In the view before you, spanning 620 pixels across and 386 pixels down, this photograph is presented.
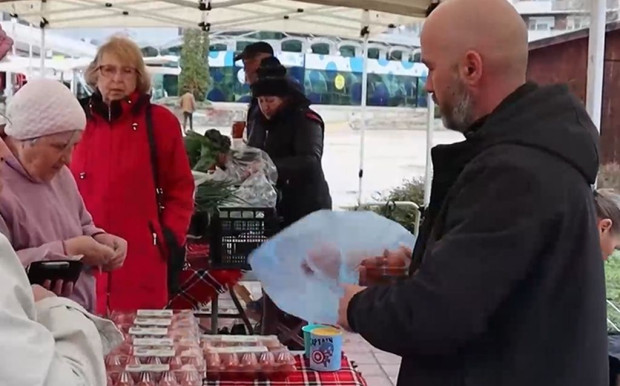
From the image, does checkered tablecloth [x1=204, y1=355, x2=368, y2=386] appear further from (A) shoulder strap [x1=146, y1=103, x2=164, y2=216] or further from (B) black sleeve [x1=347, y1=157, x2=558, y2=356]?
(A) shoulder strap [x1=146, y1=103, x2=164, y2=216]

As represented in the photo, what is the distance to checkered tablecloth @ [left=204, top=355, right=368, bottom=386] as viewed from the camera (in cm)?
188

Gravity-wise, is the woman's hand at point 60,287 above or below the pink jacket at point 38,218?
below

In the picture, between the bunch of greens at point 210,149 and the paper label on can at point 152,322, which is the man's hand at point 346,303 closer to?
the paper label on can at point 152,322

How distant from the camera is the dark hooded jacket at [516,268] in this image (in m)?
1.26

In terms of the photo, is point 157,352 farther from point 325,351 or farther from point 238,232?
point 238,232

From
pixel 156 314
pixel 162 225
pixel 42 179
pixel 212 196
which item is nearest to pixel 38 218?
pixel 42 179

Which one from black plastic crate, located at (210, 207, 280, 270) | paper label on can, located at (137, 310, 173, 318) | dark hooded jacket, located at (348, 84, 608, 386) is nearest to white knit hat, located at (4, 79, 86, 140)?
paper label on can, located at (137, 310, 173, 318)

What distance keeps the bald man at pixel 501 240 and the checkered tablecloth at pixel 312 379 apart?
0.53 metres

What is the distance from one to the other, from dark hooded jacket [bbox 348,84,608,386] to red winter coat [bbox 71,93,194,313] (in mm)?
1621

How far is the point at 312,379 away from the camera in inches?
75.7

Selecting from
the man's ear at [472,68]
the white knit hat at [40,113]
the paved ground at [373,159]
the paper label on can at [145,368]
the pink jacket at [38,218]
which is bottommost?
the paved ground at [373,159]

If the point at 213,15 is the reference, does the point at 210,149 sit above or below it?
below

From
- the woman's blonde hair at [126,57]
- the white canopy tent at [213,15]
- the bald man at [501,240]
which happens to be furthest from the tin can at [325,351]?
the white canopy tent at [213,15]

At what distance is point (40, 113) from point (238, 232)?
5.13 ft
